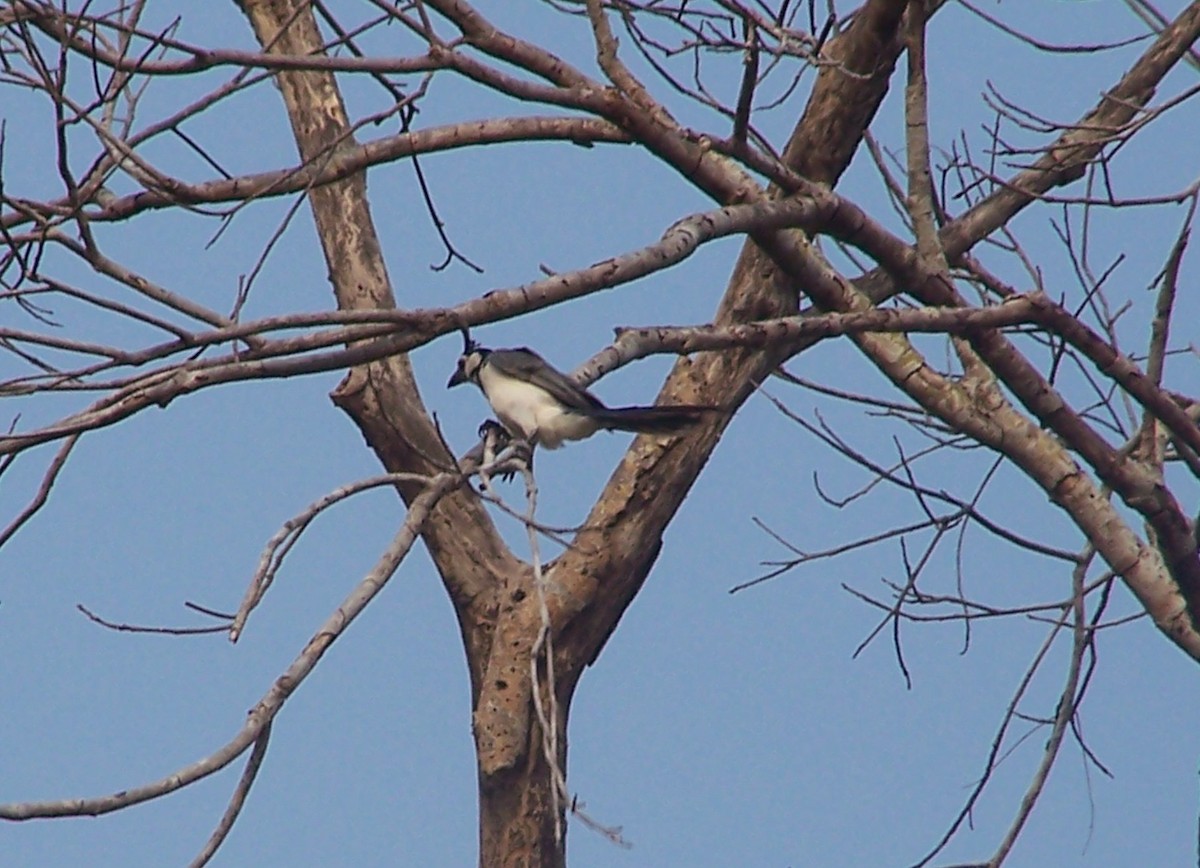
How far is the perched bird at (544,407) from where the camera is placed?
4160 mm

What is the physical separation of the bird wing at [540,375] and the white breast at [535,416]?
3cm

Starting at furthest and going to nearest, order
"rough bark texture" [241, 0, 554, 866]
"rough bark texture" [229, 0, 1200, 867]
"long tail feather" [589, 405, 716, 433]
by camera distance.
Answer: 1. "rough bark texture" [241, 0, 554, 866]
2. "rough bark texture" [229, 0, 1200, 867]
3. "long tail feather" [589, 405, 716, 433]

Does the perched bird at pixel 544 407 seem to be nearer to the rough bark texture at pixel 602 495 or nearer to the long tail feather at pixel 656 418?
the long tail feather at pixel 656 418

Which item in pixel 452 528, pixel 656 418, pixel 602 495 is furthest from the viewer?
pixel 452 528

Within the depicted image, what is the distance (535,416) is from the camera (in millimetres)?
4645

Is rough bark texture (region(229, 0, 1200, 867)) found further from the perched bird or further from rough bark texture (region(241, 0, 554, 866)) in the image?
the perched bird

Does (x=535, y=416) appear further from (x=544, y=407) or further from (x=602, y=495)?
(x=602, y=495)

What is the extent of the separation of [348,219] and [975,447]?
2.29 meters

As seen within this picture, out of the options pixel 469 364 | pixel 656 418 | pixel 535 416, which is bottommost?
pixel 656 418

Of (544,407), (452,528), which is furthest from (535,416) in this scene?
(452,528)

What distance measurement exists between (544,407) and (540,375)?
0.33 ft

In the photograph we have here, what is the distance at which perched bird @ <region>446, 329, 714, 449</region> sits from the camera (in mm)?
4160

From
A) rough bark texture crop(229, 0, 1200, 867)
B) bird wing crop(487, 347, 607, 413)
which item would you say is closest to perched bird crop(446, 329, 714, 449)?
bird wing crop(487, 347, 607, 413)

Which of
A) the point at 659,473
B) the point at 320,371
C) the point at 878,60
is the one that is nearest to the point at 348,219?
the point at 659,473
